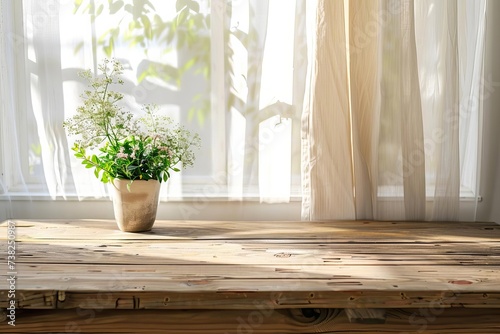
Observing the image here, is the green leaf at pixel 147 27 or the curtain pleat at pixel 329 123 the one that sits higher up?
the green leaf at pixel 147 27

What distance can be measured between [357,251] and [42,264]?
749 millimetres

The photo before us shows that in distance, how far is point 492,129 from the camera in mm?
1784

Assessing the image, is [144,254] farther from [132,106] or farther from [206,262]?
[132,106]

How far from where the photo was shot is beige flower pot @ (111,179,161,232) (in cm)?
153

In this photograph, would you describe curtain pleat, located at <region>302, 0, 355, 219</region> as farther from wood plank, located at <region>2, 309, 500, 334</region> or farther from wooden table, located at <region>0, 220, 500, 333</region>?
wood plank, located at <region>2, 309, 500, 334</region>

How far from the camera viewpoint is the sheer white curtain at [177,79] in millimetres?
1753

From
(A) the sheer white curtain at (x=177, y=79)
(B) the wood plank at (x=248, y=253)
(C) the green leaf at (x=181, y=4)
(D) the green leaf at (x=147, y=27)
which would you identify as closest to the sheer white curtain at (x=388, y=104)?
(A) the sheer white curtain at (x=177, y=79)

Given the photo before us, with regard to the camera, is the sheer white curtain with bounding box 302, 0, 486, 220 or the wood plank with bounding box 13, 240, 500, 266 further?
the sheer white curtain with bounding box 302, 0, 486, 220

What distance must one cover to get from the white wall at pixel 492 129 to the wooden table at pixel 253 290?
1.48 ft

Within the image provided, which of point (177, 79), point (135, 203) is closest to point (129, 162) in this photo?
point (135, 203)

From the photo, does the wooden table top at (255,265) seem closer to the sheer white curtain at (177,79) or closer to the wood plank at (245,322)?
the wood plank at (245,322)

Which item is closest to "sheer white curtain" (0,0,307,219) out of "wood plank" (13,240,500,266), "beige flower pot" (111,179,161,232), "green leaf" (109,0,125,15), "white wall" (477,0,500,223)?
"green leaf" (109,0,125,15)

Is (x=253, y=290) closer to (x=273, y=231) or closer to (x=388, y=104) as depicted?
(x=273, y=231)

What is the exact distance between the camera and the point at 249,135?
1.77m
